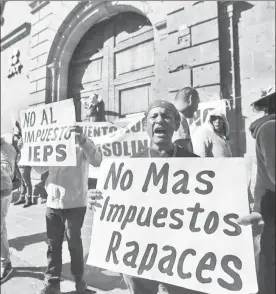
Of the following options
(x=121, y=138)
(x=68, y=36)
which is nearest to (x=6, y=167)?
(x=121, y=138)

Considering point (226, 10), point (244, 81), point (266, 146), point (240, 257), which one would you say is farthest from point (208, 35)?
point (240, 257)

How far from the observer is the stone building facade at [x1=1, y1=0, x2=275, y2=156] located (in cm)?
446

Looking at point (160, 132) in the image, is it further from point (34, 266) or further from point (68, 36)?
point (68, 36)

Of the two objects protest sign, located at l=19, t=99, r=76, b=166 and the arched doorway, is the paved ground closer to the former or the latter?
protest sign, located at l=19, t=99, r=76, b=166

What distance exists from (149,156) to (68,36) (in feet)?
21.9

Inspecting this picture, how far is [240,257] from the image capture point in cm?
109

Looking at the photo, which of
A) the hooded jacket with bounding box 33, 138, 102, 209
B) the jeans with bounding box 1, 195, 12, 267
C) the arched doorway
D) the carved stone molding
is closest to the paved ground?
the jeans with bounding box 1, 195, 12, 267

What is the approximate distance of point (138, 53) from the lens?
6.20 m

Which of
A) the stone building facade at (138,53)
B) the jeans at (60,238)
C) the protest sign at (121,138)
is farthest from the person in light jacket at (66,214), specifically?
the stone building facade at (138,53)

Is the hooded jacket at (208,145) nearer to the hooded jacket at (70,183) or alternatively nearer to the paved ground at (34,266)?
the hooded jacket at (70,183)

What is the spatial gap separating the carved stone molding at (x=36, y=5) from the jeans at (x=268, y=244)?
808 centimetres

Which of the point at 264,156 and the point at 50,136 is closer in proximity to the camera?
the point at 264,156

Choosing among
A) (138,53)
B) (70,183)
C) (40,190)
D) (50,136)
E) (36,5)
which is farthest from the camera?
(36,5)

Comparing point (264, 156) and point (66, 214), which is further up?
point (264, 156)
